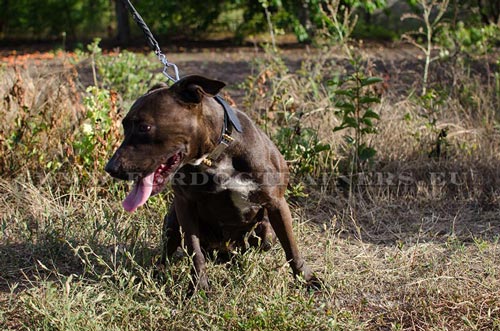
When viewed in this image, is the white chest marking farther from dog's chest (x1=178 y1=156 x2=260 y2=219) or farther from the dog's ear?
the dog's ear

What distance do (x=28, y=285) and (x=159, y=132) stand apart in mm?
1343

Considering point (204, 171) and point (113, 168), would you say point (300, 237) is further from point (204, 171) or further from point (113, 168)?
point (113, 168)

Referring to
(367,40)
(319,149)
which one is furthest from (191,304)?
(367,40)

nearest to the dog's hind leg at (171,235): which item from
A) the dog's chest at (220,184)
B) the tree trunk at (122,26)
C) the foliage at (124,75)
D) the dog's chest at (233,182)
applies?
the dog's chest at (220,184)

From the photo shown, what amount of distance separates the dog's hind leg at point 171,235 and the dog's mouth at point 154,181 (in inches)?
22.7

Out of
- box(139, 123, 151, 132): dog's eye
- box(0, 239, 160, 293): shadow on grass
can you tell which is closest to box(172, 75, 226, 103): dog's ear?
box(139, 123, 151, 132): dog's eye

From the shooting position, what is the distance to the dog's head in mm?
3162

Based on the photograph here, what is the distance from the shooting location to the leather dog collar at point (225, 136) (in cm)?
338

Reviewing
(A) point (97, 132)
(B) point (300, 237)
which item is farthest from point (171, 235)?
(A) point (97, 132)

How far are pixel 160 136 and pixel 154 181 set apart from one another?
22 centimetres

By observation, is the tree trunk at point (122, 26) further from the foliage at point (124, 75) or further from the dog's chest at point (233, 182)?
the dog's chest at point (233, 182)

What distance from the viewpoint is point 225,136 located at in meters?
3.39

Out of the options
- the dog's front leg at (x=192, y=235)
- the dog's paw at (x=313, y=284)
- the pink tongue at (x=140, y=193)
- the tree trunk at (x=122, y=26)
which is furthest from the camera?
the tree trunk at (x=122, y=26)

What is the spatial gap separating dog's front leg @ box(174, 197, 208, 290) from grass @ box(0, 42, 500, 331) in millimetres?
82
